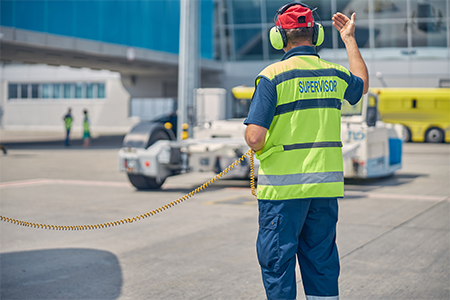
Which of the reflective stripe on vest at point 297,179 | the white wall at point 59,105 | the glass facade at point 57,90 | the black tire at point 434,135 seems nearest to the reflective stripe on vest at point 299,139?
the reflective stripe on vest at point 297,179

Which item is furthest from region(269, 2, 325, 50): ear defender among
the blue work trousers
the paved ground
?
the paved ground

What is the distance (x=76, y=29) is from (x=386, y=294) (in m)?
25.4

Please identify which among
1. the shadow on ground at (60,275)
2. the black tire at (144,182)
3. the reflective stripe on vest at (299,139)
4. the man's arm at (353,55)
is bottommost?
the shadow on ground at (60,275)

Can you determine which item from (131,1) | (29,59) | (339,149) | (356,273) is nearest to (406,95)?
(131,1)

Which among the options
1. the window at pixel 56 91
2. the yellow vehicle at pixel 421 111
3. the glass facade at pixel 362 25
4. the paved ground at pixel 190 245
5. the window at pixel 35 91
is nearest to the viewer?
the paved ground at pixel 190 245

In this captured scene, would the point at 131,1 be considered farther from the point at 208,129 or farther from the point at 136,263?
the point at 136,263

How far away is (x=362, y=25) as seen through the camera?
35.0 metres

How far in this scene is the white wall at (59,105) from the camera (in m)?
49.8

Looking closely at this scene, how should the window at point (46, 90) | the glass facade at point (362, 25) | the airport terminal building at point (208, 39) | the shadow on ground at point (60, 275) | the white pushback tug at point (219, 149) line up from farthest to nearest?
the window at point (46, 90), the glass facade at point (362, 25), the airport terminal building at point (208, 39), the white pushback tug at point (219, 149), the shadow on ground at point (60, 275)

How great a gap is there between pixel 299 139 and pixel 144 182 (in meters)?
8.27

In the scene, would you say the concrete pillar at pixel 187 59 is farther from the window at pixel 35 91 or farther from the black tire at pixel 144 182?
the window at pixel 35 91

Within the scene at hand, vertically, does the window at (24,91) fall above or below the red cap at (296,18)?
above

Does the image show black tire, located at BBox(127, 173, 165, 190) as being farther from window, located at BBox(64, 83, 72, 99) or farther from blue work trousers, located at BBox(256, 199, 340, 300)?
window, located at BBox(64, 83, 72, 99)

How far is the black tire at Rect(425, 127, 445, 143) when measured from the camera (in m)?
27.2
